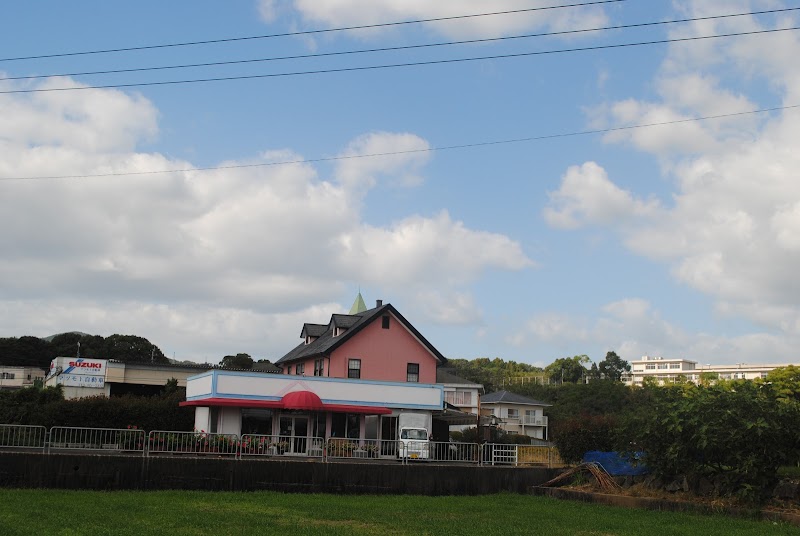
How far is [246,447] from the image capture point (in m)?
30.3

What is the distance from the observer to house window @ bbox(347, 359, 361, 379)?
159ft

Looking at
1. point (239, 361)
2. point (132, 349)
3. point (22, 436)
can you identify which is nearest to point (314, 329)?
point (22, 436)

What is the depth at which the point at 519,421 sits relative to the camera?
82312 mm

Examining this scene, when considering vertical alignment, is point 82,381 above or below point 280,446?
above

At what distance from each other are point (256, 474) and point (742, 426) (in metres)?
14.9

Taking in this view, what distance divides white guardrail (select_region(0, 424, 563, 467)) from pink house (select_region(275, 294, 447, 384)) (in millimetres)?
11719

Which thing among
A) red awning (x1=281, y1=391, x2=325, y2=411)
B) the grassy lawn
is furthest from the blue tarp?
red awning (x1=281, y1=391, x2=325, y2=411)

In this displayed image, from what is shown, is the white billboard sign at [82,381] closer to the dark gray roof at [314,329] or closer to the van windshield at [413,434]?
the dark gray roof at [314,329]

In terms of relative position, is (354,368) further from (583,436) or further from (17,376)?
(17,376)

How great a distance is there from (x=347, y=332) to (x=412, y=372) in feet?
16.9

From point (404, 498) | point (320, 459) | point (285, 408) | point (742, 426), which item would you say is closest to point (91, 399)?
point (285, 408)

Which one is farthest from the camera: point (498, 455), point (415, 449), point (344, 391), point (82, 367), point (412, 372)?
point (82, 367)

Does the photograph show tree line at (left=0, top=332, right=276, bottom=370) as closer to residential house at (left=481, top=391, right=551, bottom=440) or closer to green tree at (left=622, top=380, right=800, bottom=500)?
residential house at (left=481, top=391, right=551, bottom=440)

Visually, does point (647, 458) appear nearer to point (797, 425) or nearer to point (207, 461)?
point (797, 425)
